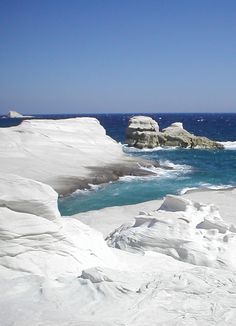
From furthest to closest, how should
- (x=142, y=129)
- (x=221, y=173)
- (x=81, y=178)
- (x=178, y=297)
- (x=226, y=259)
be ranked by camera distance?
1. (x=142, y=129)
2. (x=221, y=173)
3. (x=81, y=178)
4. (x=226, y=259)
5. (x=178, y=297)

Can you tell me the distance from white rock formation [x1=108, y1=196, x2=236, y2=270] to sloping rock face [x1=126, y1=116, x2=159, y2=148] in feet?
145

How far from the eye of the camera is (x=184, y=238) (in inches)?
451

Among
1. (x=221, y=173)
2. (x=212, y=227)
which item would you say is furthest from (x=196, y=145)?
(x=212, y=227)

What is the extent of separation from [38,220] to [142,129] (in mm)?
50326

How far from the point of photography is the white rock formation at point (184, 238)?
10781mm

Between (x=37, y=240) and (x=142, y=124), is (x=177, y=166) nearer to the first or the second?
(x=142, y=124)

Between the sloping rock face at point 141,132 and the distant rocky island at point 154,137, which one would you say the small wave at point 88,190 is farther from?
the distant rocky island at point 154,137

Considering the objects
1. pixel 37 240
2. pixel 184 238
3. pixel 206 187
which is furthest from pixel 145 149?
pixel 37 240

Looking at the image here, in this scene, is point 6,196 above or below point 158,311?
above

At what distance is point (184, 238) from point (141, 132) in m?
47.8

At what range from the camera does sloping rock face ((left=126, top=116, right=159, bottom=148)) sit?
57.6 metres

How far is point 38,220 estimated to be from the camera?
908 centimetres

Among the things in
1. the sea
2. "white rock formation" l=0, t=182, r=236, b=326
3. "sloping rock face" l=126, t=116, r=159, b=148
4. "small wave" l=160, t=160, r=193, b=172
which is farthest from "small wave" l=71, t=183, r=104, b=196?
"sloping rock face" l=126, t=116, r=159, b=148

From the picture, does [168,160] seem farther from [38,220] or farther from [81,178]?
[38,220]
